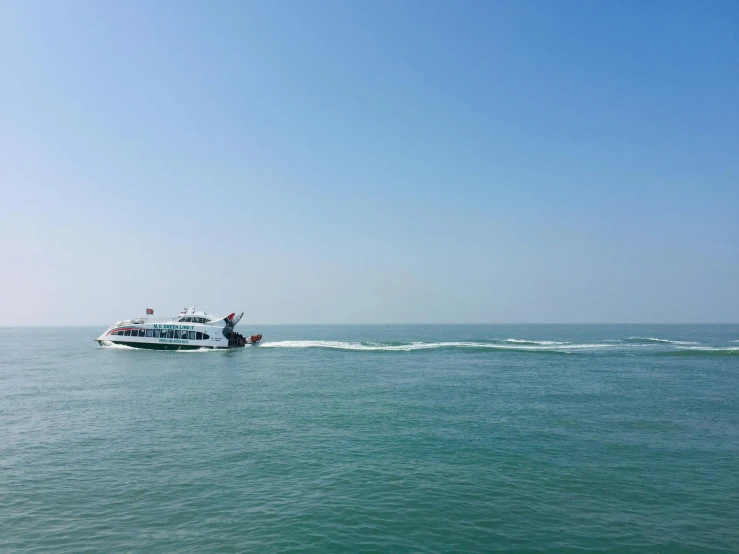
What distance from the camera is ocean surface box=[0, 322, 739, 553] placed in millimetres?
18219

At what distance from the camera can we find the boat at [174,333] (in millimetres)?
99000

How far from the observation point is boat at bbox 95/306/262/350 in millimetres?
99000

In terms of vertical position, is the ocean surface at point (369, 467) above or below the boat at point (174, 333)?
below

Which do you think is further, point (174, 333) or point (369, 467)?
point (174, 333)

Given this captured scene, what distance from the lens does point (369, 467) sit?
83.6ft

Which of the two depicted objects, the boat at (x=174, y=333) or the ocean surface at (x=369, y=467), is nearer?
the ocean surface at (x=369, y=467)

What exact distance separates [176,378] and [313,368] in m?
19.5

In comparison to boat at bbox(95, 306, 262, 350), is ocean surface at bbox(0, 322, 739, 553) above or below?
below

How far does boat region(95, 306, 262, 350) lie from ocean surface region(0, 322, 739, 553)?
44.5 meters

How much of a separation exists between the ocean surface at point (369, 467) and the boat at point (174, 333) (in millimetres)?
44528

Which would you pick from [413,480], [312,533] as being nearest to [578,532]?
[413,480]

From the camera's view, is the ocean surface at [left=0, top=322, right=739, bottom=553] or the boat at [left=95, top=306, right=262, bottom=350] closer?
the ocean surface at [left=0, top=322, right=739, bottom=553]

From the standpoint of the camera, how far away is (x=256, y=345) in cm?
11925

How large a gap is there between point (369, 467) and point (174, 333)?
280 feet
